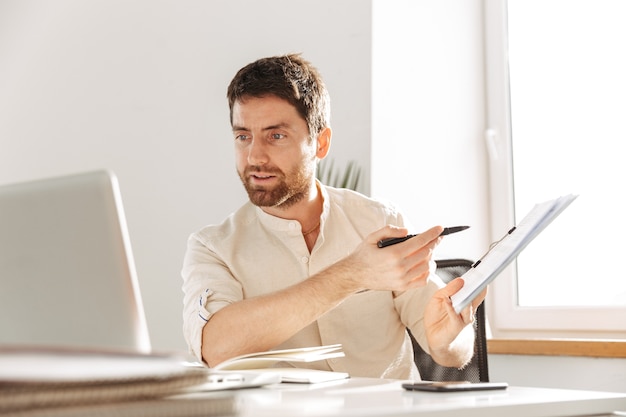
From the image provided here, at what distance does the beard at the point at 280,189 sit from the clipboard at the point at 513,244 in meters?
0.75

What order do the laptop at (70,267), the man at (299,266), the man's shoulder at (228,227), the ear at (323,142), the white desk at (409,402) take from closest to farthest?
the white desk at (409,402)
the laptop at (70,267)
the man at (299,266)
the man's shoulder at (228,227)
the ear at (323,142)

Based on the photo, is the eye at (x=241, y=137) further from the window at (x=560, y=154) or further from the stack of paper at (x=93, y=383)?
the stack of paper at (x=93, y=383)

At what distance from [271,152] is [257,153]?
5 centimetres

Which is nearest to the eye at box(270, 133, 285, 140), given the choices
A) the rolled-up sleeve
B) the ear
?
the ear

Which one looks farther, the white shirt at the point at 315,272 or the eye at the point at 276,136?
the eye at the point at 276,136

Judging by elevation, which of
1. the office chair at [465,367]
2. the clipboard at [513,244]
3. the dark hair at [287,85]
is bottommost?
the office chair at [465,367]

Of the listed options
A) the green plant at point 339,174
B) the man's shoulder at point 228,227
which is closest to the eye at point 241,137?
the man's shoulder at point 228,227

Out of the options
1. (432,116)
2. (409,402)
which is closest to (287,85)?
(432,116)

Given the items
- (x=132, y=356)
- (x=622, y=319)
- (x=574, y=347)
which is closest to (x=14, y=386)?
(x=132, y=356)

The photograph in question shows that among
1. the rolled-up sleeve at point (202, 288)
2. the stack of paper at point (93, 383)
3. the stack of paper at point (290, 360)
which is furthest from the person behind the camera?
the rolled-up sleeve at point (202, 288)

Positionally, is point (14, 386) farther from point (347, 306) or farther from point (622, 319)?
point (622, 319)

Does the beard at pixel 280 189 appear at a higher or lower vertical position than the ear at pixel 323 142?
lower

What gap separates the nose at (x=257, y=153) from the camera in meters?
1.98

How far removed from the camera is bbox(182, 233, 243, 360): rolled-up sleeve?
1.76 metres
